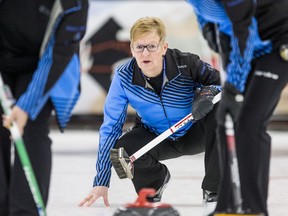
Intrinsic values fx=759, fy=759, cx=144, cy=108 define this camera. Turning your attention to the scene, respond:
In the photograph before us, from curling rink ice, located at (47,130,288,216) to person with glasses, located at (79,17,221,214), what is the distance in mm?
200

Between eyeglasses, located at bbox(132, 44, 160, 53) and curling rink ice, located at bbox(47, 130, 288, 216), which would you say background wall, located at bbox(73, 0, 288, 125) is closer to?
curling rink ice, located at bbox(47, 130, 288, 216)

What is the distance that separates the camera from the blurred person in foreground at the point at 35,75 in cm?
210

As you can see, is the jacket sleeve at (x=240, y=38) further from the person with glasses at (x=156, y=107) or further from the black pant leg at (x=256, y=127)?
the person with glasses at (x=156, y=107)

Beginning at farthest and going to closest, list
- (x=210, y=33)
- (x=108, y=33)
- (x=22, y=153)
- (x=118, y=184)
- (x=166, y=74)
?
(x=108, y=33) < (x=118, y=184) < (x=166, y=74) < (x=210, y=33) < (x=22, y=153)

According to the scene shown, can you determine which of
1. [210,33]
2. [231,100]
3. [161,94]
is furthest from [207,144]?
[231,100]

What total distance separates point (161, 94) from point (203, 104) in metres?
0.24

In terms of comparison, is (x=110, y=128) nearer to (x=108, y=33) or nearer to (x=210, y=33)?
(x=210, y=33)

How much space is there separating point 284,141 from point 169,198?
288 cm

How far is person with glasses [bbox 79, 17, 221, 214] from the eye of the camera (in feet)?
9.75

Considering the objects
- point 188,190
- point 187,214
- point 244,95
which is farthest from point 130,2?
point 244,95

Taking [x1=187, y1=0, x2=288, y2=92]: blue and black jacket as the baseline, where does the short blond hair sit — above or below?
below

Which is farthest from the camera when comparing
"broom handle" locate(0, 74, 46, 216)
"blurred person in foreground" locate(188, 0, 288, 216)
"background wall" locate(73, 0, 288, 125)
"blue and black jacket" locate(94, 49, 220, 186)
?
"background wall" locate(73, 0, 288, 125)

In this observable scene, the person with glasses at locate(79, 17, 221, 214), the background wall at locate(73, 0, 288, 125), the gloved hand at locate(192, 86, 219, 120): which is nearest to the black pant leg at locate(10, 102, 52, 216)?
the person with glasses at locate(79, 17, 221, 214)

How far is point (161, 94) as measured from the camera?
3.15 metres
